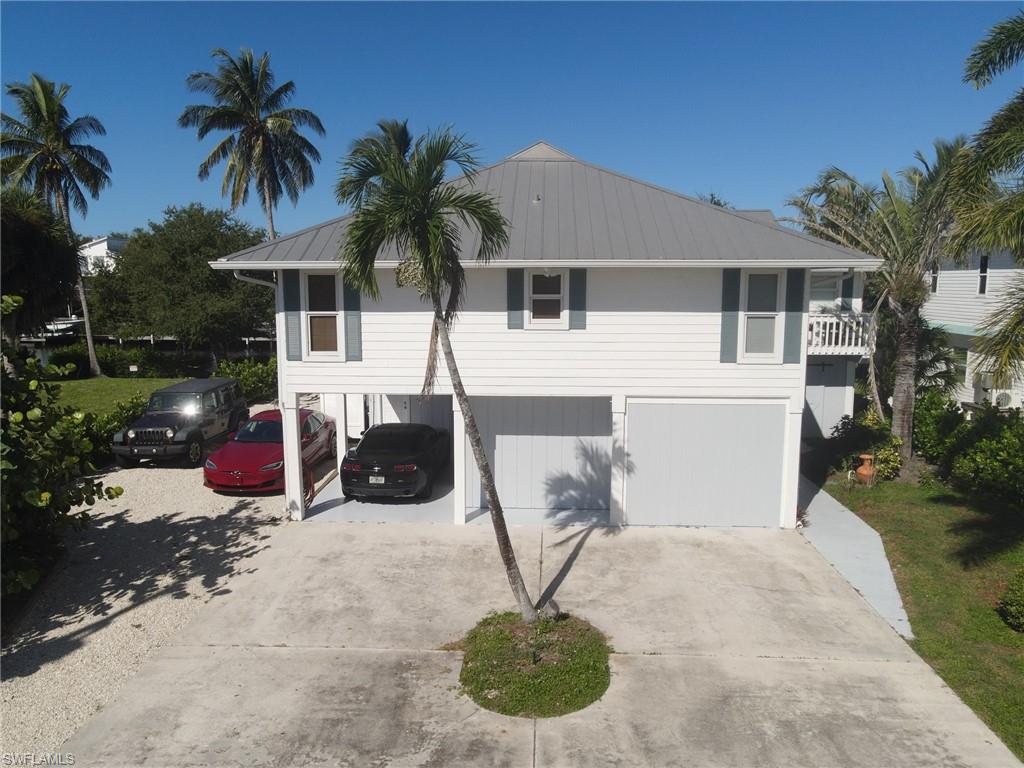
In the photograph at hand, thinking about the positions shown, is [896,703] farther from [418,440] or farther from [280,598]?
[418,440]

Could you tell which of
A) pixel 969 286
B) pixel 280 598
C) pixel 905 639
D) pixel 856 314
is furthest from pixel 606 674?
pixel 969 286

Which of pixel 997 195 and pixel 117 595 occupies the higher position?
pixel 997 195

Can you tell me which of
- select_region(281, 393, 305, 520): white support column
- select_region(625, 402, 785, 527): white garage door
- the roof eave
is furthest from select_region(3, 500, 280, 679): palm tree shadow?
select_region(625, 402, 785, 527): white garage door

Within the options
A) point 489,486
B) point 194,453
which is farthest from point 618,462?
point 194,453

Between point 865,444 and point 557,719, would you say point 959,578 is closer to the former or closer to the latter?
point 865,444

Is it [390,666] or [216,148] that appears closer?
[390,666]

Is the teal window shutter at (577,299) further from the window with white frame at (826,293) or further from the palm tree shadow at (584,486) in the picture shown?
the window with white frame at (826,293)

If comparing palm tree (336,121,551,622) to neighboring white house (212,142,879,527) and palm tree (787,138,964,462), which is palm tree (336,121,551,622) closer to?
neighboring white house (212,142,879,527)
